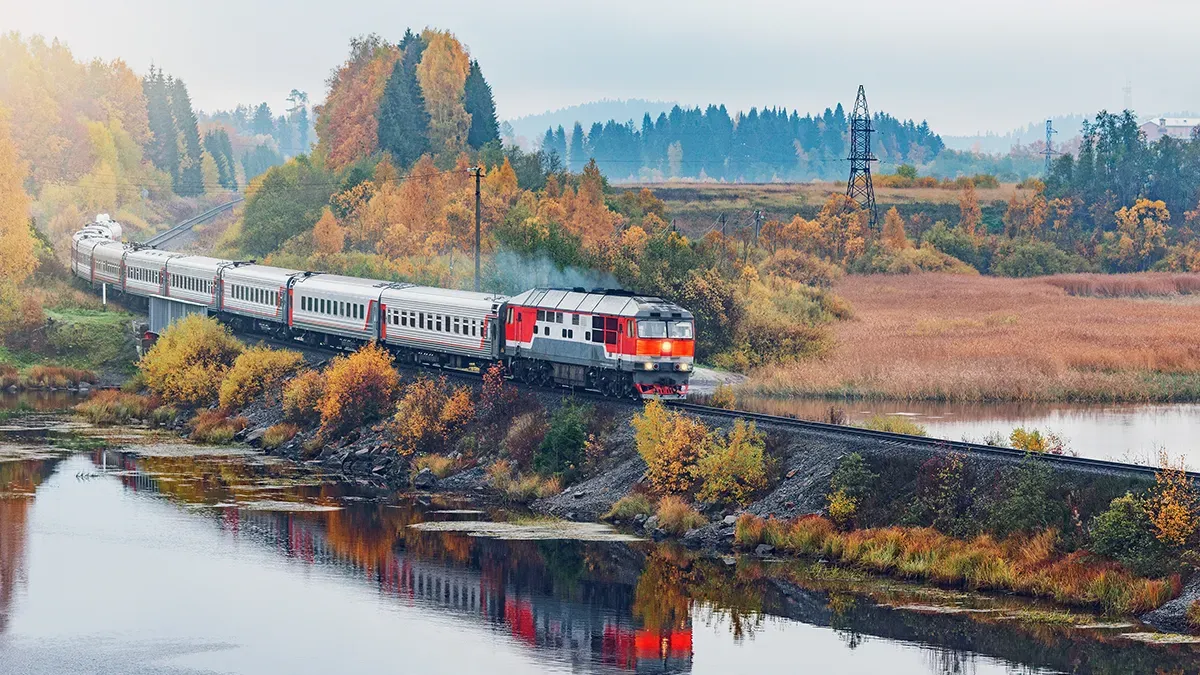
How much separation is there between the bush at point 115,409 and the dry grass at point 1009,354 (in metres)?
28.6

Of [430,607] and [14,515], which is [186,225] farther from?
[430,607]

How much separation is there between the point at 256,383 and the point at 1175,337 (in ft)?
156

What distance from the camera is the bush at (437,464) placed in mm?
58750

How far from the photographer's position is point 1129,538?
38.9m

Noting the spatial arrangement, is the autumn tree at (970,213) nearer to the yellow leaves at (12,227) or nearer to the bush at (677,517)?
the yellow leaves at (12,227)

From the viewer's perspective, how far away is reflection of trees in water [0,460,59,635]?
4300 centimetres

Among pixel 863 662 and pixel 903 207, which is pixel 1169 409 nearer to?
pixel 863 662

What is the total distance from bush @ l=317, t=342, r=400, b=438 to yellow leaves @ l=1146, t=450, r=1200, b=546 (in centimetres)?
3378

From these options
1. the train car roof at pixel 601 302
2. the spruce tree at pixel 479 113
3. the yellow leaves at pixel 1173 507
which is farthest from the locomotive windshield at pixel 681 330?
the spruce tree at pixel 479 113

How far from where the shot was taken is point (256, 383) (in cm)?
7356

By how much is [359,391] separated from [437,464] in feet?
26.1

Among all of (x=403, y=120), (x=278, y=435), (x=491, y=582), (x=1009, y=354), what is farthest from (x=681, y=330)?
(x=403, y=120)

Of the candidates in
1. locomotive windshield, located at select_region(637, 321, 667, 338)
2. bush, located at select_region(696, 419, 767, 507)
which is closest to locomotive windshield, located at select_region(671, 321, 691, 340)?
locomotive windshield, located at select_region(637, 321, 667, 338)

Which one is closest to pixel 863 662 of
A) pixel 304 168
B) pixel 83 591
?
pixel 83 591
